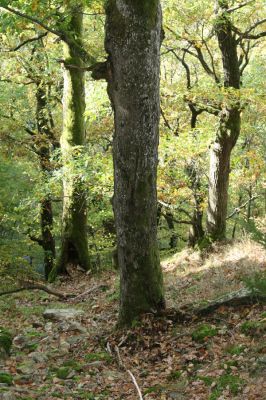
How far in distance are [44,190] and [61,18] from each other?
6792 millimetres

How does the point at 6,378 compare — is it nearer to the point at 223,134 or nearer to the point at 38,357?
the point at 38,357

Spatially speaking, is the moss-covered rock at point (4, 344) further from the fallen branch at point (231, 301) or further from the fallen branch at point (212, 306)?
the fallen branch at point (231, 301)

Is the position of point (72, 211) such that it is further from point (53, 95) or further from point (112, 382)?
point (112, 382)

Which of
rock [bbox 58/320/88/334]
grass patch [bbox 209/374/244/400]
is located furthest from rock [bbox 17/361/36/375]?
grass patch [bbox 209/374/244/400]

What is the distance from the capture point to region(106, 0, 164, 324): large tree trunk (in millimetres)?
6117

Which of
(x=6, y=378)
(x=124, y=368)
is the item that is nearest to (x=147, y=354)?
(x=124, y=368)

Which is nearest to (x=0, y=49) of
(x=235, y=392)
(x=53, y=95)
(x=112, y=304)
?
(x=53, y=95)

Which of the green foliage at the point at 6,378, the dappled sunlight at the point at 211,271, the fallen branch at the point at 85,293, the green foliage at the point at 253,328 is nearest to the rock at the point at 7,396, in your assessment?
the green foliage at the point at 6,378

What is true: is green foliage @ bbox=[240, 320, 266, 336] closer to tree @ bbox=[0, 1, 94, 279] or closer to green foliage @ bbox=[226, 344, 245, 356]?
green foliage @ bbox=[226, 344, 245, 356]

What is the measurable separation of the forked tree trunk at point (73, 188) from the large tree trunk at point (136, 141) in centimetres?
672

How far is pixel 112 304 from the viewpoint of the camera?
9.20 m

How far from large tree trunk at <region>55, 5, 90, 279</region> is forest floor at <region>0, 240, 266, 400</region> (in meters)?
4.78

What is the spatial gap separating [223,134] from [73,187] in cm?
498

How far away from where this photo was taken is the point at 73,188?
13570mm
